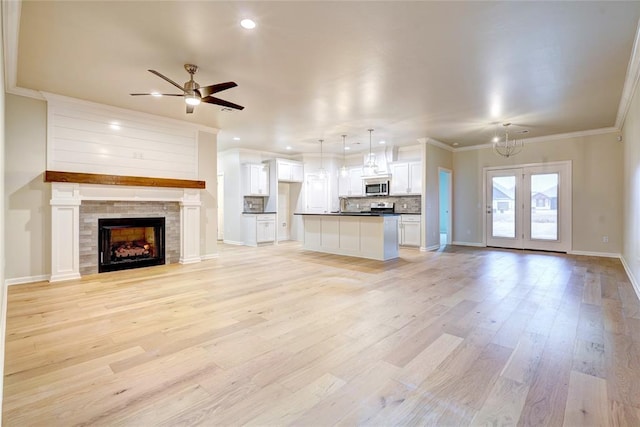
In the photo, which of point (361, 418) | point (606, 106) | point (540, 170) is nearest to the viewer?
point (361, 418)

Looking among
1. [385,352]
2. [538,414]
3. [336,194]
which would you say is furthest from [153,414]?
[336,194]

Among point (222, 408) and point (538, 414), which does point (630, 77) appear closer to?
point (538, 414)

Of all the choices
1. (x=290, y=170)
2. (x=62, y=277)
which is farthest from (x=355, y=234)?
(x=62, y=277)

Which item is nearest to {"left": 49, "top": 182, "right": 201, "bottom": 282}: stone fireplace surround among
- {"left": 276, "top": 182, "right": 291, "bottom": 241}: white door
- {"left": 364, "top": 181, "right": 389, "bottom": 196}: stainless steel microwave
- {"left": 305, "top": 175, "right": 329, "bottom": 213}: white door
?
{"left": 276, "top": 182, "right": 291, "bottom": 241}: white door

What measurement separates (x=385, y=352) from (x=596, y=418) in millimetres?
1197

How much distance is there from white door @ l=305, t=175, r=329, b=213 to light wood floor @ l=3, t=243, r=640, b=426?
17.1 ft

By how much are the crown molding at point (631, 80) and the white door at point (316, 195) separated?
6.59 metres

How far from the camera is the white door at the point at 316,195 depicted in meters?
9.45

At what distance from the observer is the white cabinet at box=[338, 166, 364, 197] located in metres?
9.25

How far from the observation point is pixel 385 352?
2.33m

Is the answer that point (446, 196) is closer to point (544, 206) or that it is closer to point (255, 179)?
point (544, 206)

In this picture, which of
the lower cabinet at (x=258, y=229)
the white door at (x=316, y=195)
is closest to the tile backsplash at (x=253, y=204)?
the lower cabinet at (x=258, y=229)

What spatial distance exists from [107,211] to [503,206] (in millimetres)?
8740

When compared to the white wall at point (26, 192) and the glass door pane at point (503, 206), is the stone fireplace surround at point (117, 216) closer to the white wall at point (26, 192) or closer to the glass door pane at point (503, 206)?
the white wall at point (26, 192)
